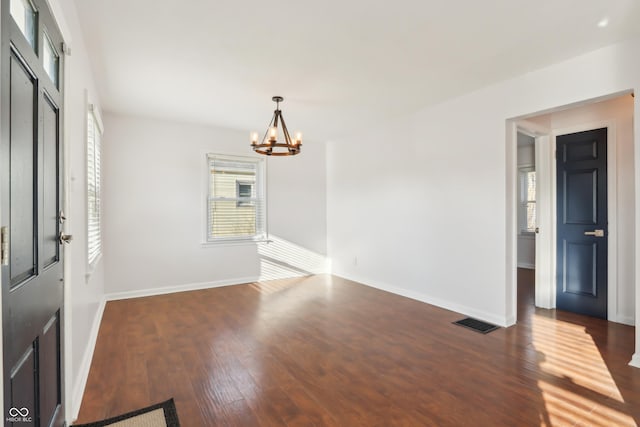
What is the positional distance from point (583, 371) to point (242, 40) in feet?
12.0

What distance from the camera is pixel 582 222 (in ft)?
12.6

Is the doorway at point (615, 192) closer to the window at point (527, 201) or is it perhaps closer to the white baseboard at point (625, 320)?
the white baseboard at point (625, 320)

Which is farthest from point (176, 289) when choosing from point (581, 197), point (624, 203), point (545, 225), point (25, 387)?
point (624, 203)

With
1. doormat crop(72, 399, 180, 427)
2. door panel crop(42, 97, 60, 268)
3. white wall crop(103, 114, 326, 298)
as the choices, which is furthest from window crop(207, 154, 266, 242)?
door panel crop(42, 97, 60, 268)

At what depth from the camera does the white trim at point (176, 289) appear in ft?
15.0

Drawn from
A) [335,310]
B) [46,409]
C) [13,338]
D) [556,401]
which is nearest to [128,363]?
[46,409]

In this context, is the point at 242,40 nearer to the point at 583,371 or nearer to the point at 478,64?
the point at 478,64

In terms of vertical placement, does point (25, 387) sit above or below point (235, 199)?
below

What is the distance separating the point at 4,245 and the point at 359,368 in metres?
2.32

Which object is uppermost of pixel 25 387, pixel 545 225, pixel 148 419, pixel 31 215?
pixel 31 215

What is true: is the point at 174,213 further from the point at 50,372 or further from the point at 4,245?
the point at 4,245

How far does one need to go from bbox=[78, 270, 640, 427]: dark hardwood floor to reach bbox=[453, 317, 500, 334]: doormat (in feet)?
0.47

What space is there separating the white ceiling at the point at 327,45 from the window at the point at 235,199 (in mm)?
1492

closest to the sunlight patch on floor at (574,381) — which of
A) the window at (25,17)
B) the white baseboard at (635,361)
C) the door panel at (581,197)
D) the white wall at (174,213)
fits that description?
the white baseboard at (635,361)
